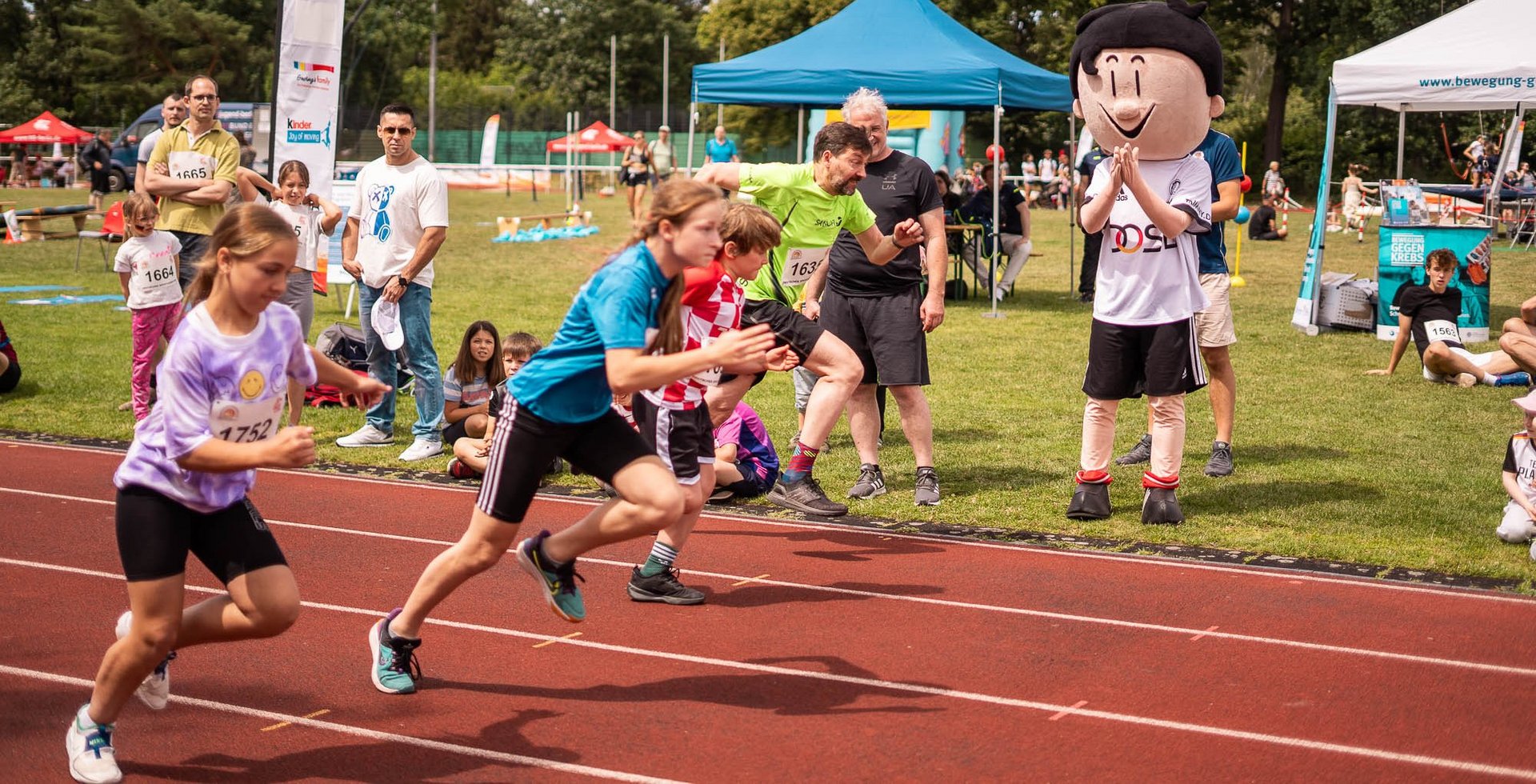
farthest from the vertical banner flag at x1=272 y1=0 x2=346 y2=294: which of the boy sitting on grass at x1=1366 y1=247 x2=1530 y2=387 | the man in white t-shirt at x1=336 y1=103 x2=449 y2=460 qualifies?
the boy sitting on grass at x1=1366 y1=247 x2=1530 y2=387

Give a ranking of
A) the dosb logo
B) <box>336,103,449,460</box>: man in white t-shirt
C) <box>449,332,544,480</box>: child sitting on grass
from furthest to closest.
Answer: <box>336,103,449,460</box>: man in white t-shirt, <box>449,332,544,480</box>: child sitting on grass, the dosb logo

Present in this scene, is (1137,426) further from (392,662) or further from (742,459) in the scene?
(392,662)

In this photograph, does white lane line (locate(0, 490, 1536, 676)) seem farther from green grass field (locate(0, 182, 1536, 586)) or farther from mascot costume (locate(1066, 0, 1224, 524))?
mascot costume (locate(1066, 0, 1224, 524))

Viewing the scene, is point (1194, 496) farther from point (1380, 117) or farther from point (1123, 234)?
point (1380, 117)

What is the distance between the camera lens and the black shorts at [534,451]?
4.86m

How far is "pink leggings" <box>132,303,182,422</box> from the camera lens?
32.5 feet

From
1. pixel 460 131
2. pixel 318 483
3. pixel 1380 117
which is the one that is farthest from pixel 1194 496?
pixel 460 131

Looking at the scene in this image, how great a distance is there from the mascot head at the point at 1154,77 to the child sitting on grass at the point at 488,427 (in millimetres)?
3723

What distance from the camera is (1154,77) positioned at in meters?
7.57

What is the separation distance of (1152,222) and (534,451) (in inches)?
155

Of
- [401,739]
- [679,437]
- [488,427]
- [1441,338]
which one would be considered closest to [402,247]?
[488,427]

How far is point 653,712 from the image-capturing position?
5008 millimetres

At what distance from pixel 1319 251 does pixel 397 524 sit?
11320 millimetres

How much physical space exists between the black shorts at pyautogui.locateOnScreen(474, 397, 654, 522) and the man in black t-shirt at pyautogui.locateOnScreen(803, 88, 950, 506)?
334 centimetres
